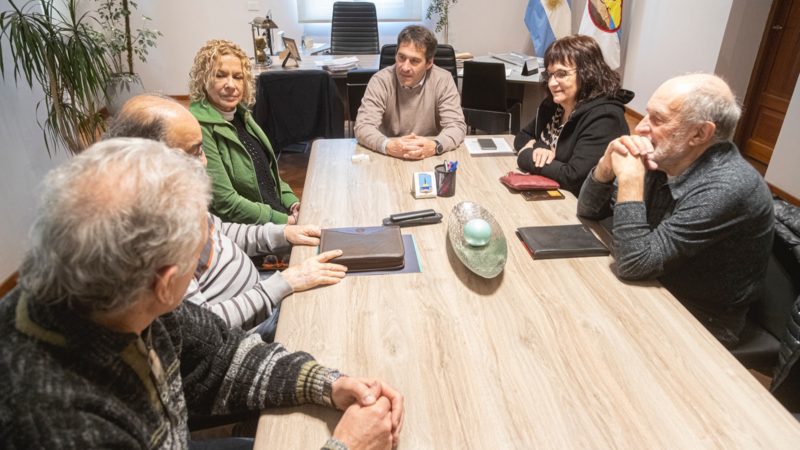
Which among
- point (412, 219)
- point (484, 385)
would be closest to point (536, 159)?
point (412, 219)

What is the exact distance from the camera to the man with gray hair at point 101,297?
61 cm

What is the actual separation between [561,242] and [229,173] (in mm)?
1282

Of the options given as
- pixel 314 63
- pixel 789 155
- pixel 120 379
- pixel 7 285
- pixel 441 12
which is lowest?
pixel 7 285

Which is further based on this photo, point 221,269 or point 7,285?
point 7,285

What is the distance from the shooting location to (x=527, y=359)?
104 cm

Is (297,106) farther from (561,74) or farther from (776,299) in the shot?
(776,299)

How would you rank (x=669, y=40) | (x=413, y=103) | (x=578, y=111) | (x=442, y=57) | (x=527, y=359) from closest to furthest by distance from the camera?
(x=527, y=359) < (x=578, y=111) < (x=413, y=103) < (x=442, y=57) < (x=669, y=40)

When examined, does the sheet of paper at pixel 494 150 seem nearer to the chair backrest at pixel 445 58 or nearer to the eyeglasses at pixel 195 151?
the eyeglasses at pixel 195 151

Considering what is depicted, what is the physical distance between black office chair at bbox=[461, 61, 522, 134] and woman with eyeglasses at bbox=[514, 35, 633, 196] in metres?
1.34

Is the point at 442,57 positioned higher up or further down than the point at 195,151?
higher up

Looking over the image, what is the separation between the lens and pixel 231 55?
1996 mm

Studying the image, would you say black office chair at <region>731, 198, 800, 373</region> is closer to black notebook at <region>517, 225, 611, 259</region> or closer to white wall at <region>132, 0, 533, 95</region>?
black notebook at <region>517, 225, 611, 259</region>

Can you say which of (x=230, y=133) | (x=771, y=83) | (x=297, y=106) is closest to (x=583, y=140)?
(x=230, y=133)

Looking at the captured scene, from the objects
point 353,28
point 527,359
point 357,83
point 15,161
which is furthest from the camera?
point 353,28
